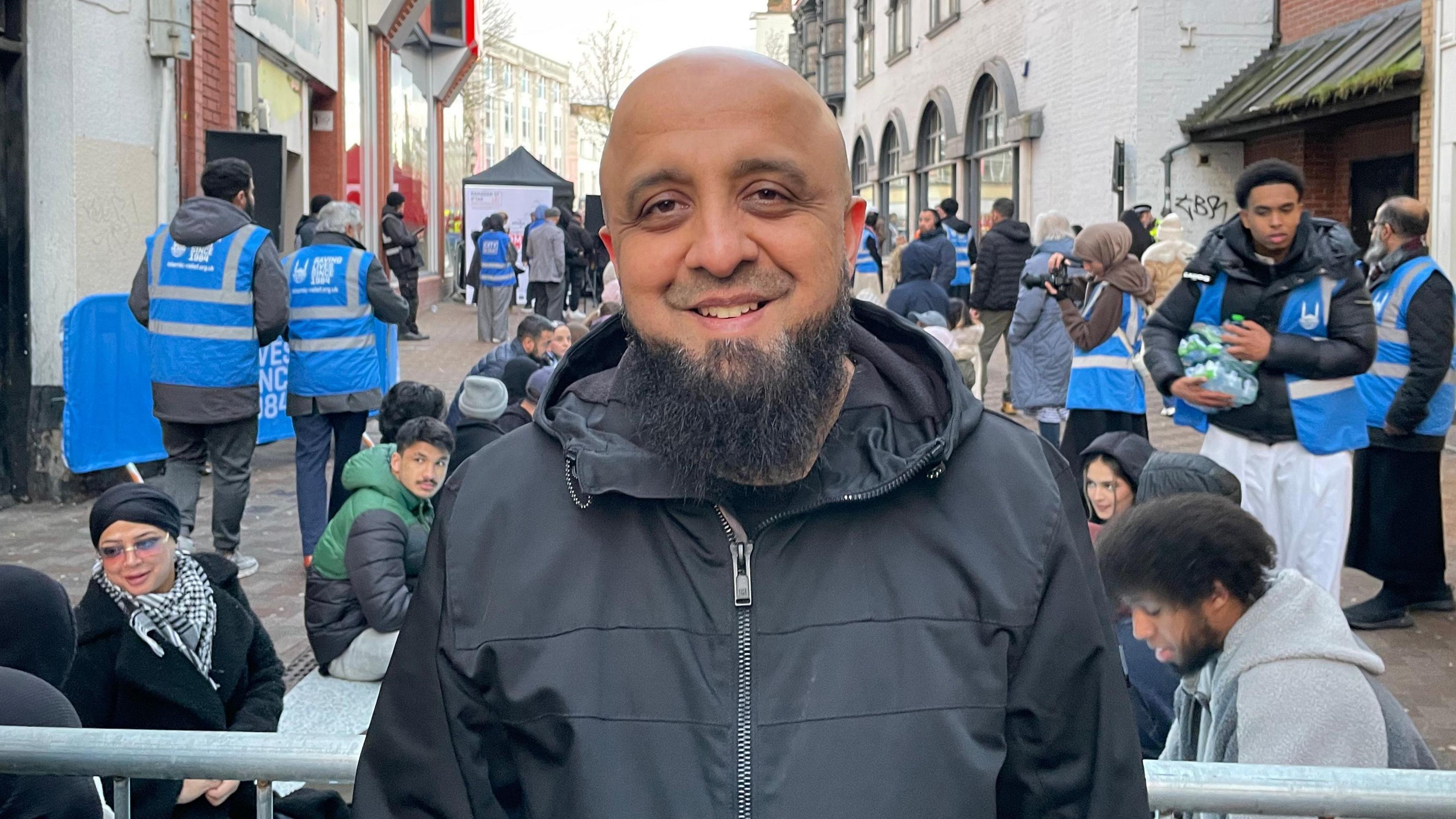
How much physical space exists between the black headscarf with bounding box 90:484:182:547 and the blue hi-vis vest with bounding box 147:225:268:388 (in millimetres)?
2970

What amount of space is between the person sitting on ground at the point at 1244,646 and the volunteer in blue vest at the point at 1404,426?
3621 millimetres

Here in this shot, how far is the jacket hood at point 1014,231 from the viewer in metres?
12.8

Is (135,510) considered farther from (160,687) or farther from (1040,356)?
(1040,356)

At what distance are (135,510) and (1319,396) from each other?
420cm

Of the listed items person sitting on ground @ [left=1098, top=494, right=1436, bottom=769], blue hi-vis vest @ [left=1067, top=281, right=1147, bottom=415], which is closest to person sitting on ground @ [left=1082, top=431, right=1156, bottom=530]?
blue hi-vis vest @ [left=1067, top=281, right=1147, bottom=415]

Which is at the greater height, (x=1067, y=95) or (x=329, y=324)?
(x=1067, y=95)

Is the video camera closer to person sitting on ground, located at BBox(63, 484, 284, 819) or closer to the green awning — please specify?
person sitting on ground, located at BBox(63, 484, 284, 819)

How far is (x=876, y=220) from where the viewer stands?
1978 centimetres

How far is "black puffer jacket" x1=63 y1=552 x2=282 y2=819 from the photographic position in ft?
12.6

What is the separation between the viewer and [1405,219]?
251 inches

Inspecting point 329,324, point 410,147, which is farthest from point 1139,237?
point 410,147

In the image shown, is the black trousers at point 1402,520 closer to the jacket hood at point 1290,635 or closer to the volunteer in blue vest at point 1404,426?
the volunteer in blue vest at point 1404,426

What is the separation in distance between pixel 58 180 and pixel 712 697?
888 centimetres

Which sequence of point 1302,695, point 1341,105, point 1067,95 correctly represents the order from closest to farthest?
point 1302,695
point 1341,105
point 1067,95
